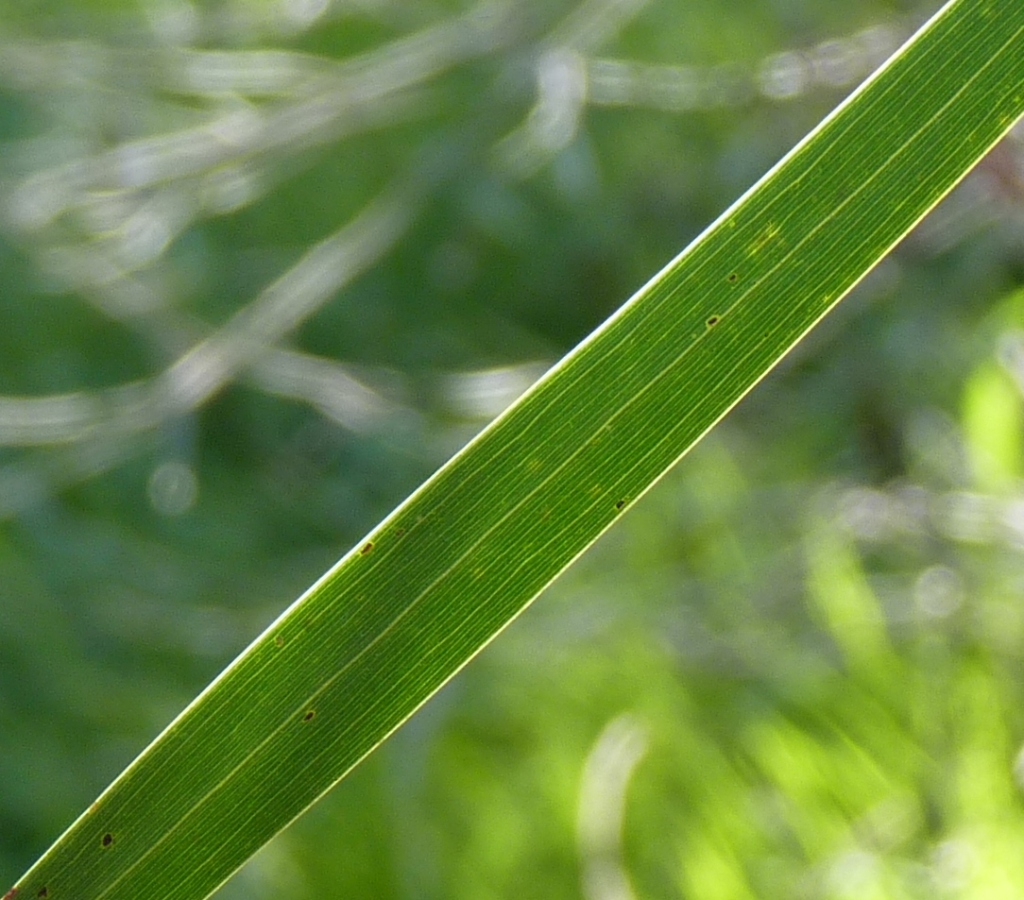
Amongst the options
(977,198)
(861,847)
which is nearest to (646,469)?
(861,847)

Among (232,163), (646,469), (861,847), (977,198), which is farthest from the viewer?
(232,163)

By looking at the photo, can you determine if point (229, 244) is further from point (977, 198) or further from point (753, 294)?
point (753, 294)

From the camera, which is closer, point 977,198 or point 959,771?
point 959,771

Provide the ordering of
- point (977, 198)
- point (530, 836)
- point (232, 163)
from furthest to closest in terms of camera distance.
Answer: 1. point (232, 163)
2. point (977, 198)
3. point (530, 836)

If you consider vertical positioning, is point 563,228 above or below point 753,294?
above

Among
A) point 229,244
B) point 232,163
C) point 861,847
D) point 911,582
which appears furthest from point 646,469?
point 229,244

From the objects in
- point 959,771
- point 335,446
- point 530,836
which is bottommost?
point 959,771
